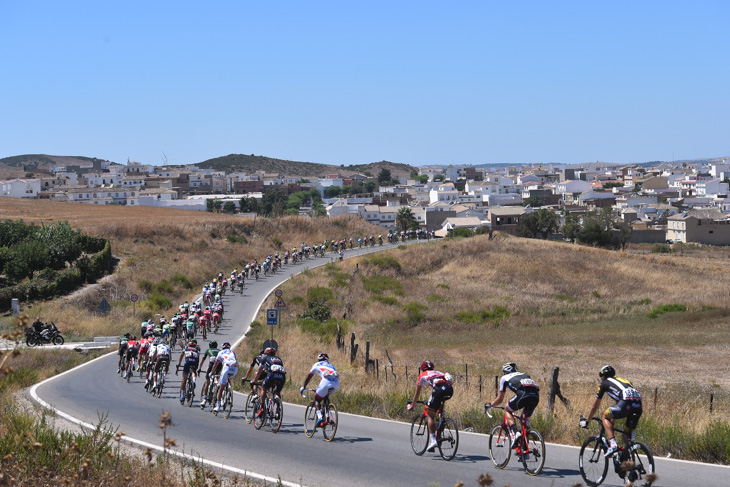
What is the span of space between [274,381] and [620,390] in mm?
6552

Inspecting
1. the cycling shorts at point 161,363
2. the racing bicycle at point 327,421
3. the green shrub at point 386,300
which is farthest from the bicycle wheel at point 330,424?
the green shrub at point 386,300

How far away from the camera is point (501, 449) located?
1109 cm

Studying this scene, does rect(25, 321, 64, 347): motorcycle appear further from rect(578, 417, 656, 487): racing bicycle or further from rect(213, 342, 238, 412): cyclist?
rect(578, 417, 656, 487): racing bicycle

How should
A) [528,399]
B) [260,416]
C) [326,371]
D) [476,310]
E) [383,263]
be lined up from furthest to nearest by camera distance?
[383,263] < [476,310] < [260,416] < [326,371] < [528,399]

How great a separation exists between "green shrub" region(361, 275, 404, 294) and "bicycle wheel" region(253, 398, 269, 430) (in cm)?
3686

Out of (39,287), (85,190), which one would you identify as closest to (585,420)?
(39,287)

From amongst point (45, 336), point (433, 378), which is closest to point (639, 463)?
point (433, 378)

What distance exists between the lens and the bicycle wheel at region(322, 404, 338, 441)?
1334 centimetres

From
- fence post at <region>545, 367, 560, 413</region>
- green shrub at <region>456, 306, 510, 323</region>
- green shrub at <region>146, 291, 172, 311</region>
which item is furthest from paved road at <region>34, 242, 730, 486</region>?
green shrub at <region>456, 306, 510, 323</region>

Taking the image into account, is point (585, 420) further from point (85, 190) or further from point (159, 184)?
point (159, 184)

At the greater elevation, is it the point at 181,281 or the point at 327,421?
the point at 327,421

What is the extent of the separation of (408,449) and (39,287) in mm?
35009

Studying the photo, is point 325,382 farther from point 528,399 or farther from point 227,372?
point 528,399

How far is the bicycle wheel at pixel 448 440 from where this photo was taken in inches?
461
